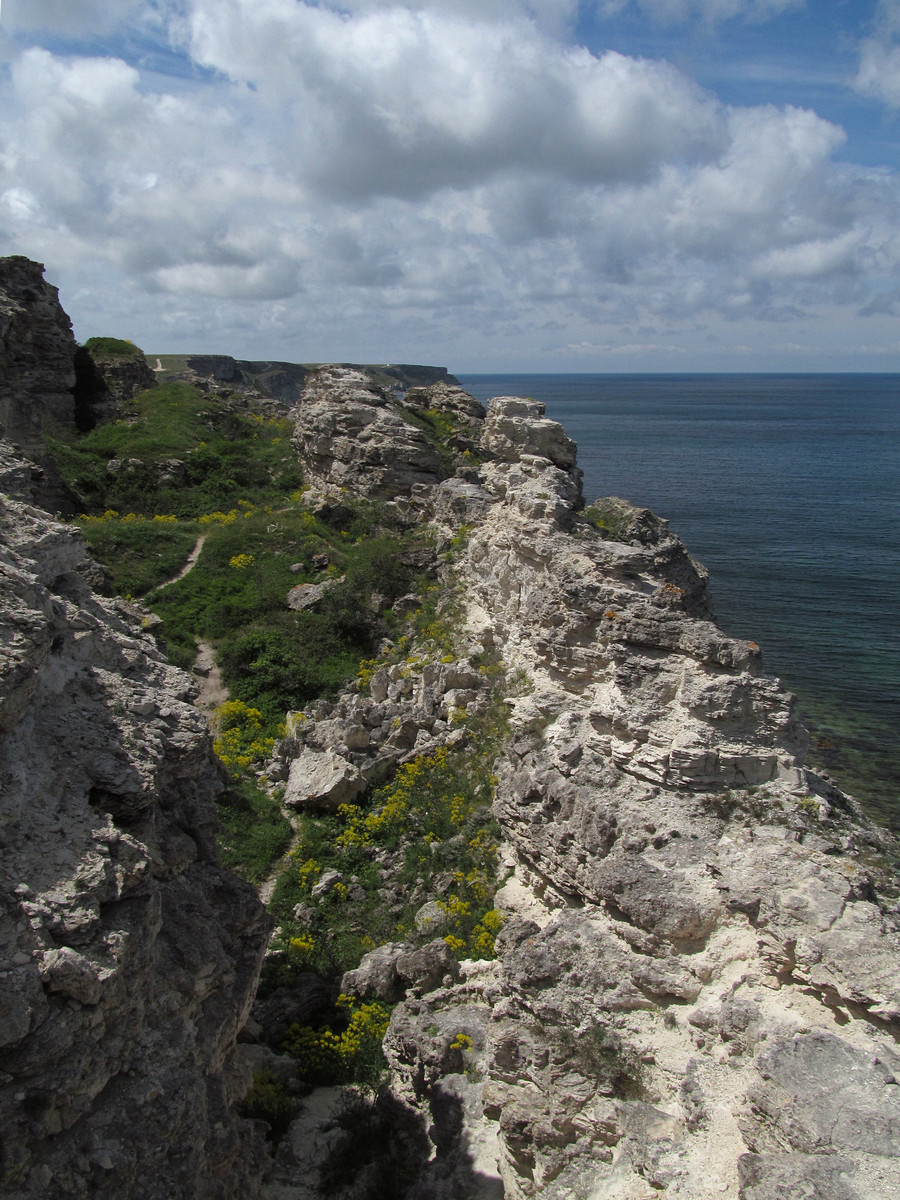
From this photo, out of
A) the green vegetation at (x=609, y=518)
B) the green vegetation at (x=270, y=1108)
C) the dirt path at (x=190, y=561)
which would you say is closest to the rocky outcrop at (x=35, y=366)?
the dirt path at (x=190, y=561)

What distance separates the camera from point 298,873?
15.4 m

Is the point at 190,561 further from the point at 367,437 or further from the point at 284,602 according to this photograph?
the point at 367,437

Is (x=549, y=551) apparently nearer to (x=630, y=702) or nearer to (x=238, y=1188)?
(x=630, y=702)

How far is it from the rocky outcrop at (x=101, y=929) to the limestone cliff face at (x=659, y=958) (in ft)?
10.9

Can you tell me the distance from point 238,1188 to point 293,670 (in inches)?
615

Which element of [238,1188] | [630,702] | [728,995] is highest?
[630,702]

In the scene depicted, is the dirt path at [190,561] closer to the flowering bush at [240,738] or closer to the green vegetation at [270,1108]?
the flowering bush at [240,738]

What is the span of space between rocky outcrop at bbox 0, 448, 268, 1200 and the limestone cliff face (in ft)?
10.9

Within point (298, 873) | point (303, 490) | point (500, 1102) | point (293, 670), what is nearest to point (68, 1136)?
point (500, 1102)

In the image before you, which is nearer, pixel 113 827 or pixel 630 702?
pixel 113 827

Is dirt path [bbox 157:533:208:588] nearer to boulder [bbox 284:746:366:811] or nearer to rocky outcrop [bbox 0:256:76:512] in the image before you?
rocky outcrop [bbox 0:256:76:512]

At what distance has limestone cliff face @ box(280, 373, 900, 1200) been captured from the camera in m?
7.23

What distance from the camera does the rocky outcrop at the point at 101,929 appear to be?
5.44 meters

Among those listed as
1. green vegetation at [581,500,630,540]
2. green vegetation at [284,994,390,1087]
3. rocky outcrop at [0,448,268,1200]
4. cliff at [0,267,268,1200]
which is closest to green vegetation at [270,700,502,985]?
green vegetation at [284,994,390,1087]
